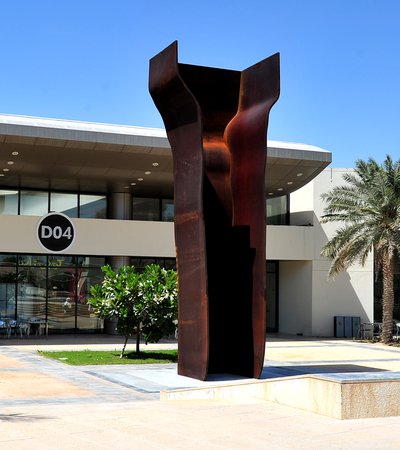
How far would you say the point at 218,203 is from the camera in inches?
640

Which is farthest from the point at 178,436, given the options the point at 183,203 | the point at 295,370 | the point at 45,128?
the point at 45,128

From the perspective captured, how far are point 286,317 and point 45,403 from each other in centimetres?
2150

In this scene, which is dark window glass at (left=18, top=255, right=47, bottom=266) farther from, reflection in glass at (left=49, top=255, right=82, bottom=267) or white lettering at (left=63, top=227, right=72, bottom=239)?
white lettering at (left=63, top=227, right=72, bottom=239)

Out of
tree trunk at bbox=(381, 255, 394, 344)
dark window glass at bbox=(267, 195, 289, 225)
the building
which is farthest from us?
dark window glass at bbox=(267, 195, 289, 225)

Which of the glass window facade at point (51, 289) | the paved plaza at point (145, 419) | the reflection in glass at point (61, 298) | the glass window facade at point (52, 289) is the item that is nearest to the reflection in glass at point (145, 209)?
the glass window facade at point (52, 289)

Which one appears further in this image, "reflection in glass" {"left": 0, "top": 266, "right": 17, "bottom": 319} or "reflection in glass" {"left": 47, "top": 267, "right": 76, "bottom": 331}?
"reflection in glass" {"left": 47, "top": 267, "right": 76, "bottom": 331}

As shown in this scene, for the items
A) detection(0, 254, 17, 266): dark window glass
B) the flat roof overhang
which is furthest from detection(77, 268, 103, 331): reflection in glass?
the flat roof overhang

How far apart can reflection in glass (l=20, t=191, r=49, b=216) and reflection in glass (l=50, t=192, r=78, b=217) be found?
0.29 metres

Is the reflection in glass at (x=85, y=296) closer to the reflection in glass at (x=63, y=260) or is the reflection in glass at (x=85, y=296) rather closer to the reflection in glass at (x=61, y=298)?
the reflection in glass at (x=61, y=298)

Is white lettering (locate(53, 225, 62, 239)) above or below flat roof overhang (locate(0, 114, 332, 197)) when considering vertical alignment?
below

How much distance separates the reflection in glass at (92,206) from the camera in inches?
1256

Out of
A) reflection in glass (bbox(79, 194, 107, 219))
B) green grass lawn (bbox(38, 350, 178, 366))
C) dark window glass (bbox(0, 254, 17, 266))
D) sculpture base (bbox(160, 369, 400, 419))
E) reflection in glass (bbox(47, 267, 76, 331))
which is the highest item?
reflection in glass (bbox(79, 194, 107, 219))

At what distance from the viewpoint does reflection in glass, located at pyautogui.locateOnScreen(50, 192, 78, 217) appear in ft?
103

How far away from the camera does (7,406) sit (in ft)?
40.0
